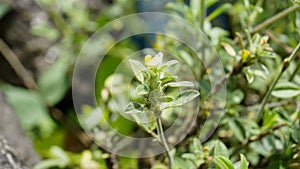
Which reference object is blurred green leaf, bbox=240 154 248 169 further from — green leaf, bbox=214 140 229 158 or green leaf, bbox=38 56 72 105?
green leaf, bbox=38 56 72 105

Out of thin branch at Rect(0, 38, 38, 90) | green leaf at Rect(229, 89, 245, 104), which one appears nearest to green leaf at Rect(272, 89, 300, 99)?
green leaf at Rect(229, 89, 245, 104)

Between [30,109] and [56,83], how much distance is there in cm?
12

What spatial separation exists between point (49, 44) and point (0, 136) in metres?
0.97

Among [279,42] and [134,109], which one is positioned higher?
[279,42]

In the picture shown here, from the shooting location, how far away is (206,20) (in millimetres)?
1058

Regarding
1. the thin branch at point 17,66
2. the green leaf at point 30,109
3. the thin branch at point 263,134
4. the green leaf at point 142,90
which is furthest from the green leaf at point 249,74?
the thin branch at point 17,66

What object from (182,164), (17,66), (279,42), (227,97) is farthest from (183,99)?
(17,66)

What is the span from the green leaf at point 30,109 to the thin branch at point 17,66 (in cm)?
4

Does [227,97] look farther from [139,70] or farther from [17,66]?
[17,66]

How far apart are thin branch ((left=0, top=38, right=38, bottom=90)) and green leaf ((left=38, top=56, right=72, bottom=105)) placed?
46mm

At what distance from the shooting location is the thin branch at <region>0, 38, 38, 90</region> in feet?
6.07

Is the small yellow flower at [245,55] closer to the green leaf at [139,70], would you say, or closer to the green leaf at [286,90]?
the green leaf at [286,90]

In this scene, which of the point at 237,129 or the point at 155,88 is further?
the point at 237,129

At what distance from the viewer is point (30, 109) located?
172 centimetres
